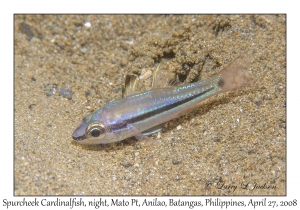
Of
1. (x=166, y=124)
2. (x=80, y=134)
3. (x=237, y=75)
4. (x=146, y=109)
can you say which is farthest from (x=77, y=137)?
(x=237, y=75)

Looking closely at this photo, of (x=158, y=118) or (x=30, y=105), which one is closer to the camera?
(x=158, y=118)

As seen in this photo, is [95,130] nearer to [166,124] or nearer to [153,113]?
[153,113]

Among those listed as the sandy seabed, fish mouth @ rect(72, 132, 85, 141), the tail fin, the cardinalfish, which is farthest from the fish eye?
the tail fin

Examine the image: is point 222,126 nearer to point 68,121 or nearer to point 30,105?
point 68,121

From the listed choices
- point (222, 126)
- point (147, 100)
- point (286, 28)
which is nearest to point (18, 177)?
point (147, 100)

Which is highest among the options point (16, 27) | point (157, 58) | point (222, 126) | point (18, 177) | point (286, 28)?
point (16, 27)

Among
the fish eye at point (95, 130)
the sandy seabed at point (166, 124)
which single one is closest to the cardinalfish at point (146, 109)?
the fish eye at point (95, 130)
